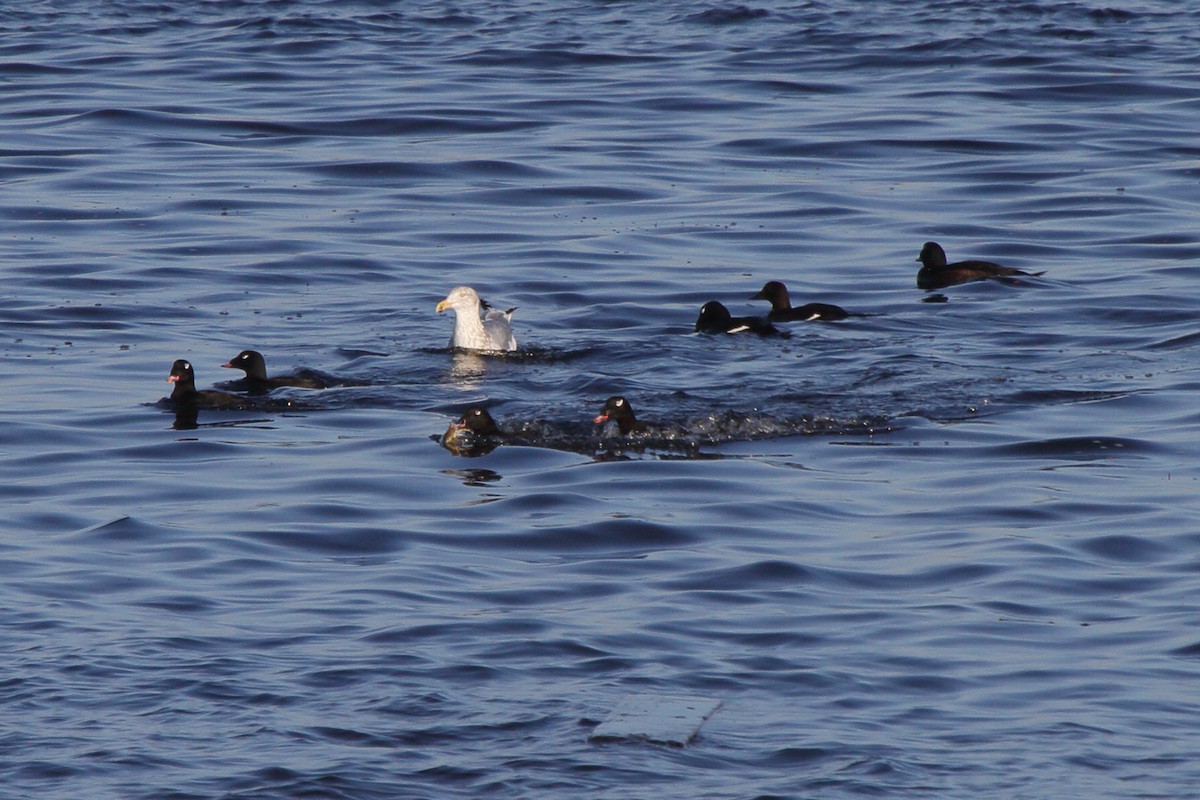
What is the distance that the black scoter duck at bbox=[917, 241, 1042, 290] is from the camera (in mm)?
18391

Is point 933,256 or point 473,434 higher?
point 933,256

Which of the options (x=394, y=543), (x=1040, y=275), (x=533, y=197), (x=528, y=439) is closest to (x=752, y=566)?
(x=394, y=543)

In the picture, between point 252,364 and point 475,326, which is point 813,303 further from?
point 252,364

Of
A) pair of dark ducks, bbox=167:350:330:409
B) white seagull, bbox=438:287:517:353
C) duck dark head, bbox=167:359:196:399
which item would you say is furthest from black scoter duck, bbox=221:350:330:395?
white seagull, bbox=438:287:517:353

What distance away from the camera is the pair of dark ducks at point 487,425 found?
13.2 meters

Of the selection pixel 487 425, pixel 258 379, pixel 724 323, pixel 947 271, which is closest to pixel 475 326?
pixel 724 323

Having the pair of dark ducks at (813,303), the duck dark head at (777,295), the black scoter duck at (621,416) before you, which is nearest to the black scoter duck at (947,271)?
the pair of dark ducks at (813,303)

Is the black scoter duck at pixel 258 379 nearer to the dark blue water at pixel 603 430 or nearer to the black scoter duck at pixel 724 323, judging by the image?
the dark blue water at pixel 603 430

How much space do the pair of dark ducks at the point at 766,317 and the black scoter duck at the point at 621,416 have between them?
11.0 feet

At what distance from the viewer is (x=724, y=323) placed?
1659 centimetres

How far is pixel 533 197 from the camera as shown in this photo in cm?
2258

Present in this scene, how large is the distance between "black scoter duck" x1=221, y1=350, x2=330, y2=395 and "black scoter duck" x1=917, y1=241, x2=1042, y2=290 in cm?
624

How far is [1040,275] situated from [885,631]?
10.4 meters

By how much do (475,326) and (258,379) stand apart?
218 centimetres
